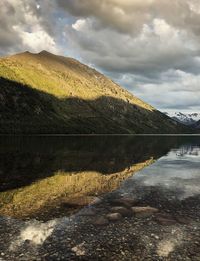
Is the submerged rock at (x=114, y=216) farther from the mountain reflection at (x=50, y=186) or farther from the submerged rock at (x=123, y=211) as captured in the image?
the mountain reflection at (x=50, y=186)

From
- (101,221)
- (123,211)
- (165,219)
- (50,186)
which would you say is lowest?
(101,221)

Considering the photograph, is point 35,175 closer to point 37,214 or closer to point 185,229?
point 37,214

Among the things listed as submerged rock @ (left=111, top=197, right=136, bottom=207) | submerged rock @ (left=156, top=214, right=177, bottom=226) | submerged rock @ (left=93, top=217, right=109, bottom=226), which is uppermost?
submerged rock @ (left=111, top=197, right=136, bottom=207)

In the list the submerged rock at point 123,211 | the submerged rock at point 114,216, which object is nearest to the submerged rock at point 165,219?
the submerged rock at point 123,211

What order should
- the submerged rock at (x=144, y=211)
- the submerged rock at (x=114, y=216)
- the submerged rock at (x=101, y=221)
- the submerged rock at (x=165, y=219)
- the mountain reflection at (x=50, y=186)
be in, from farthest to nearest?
the mountain reflection at (x=50, y=186), the submerged rock at (x=144, y=211), the submerged rock at (x=114, y=216), the submerged rock at (x=165, y=219), the submerged rock at (x=101, y=221)

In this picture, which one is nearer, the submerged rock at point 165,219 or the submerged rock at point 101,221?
the submerged rock at point 101,221

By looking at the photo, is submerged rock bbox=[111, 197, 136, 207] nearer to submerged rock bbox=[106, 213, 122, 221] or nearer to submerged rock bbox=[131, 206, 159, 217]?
submerged rock bbox=[131, 206, 159, 217]

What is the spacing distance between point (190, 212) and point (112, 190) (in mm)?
12364

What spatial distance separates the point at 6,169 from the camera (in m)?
56.9

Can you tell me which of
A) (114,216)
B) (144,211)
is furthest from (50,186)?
(144,211)

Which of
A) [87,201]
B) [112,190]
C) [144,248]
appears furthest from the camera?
[112,190]

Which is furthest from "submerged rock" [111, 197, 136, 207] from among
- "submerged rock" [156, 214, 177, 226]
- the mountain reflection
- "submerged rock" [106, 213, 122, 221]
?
"submerged rock" [156, 214, 177, 226]

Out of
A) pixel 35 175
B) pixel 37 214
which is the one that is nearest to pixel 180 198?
pixel 37 214

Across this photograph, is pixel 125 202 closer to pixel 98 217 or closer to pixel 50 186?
pixel 98 217
